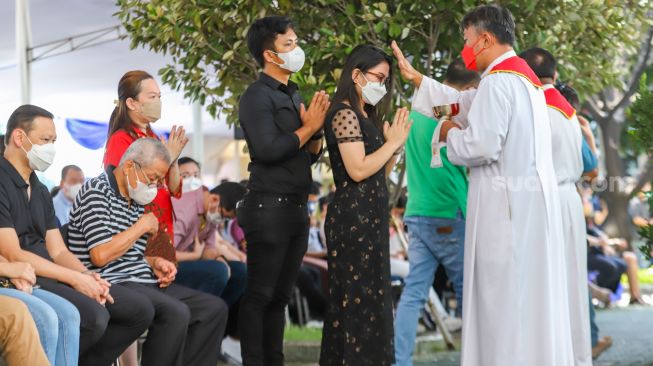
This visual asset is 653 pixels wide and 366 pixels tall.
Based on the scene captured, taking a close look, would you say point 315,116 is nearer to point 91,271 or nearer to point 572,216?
point 91,271

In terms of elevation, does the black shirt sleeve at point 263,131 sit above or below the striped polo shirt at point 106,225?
above

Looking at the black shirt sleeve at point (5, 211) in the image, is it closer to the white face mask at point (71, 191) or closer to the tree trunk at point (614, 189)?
the white face mask at point (71, 191)

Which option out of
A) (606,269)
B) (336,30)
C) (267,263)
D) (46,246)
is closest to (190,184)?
(336,30)

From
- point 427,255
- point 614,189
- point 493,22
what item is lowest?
point 614,189

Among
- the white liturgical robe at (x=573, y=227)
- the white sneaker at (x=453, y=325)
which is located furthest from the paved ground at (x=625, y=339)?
the white liturgical robe at (x=573, y=227)

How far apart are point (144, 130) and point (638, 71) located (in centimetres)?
1183

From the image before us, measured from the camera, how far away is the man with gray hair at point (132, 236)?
5180 mm

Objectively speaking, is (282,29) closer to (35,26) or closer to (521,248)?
(521,248)

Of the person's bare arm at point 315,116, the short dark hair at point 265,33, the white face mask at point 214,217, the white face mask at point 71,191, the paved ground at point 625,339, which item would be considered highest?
the short dark hair at point 265,33

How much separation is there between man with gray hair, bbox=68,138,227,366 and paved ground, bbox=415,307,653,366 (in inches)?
115

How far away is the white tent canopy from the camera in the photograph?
14188 millimetres

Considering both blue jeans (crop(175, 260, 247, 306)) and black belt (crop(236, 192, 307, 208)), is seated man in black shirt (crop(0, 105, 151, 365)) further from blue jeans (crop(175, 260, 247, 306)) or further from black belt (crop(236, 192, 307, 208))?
blue jeans (crop(175, 260, 247, 306))

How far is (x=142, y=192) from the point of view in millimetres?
5301

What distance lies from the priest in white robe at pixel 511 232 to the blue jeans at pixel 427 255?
133 cm
